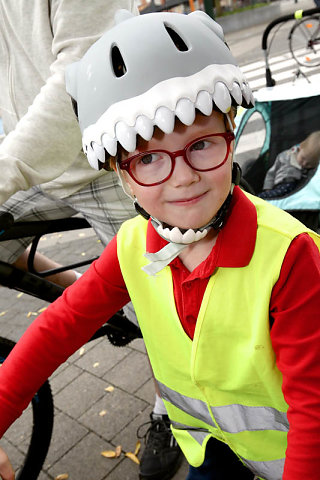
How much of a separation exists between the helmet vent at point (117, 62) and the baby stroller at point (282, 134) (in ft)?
6.22

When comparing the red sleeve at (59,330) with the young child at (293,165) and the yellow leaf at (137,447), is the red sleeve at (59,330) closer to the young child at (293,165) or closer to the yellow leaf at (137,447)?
the yellow leaf at (137,447)

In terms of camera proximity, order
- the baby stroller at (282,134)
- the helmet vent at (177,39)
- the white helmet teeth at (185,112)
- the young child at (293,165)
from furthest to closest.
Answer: the young child at (293,165) < the baby stroller at (282,134) < the helmet vent at (177,39) < the white helmet teeth at (185,112)

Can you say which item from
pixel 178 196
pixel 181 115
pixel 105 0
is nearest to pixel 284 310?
pixel 178 196

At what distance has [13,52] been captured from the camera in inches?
70.8

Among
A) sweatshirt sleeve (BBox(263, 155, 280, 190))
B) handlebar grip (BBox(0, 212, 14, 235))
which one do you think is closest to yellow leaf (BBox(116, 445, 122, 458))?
handlebar grip (BBox(0, 212, 14, 235))

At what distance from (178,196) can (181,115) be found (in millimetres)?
189

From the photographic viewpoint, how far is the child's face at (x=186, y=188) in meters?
1.03

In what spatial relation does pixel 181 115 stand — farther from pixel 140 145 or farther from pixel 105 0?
pixel 105 0

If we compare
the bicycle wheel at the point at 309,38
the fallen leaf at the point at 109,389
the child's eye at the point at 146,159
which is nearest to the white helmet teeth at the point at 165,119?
the child's eye at the point at 146,159

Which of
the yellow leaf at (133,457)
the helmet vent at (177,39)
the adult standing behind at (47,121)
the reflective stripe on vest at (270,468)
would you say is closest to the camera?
the helmet vent at (177,39)

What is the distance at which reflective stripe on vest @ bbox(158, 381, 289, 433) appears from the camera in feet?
4.21

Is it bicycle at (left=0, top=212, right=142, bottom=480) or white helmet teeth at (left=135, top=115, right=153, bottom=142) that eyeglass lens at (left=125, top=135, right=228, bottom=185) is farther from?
bicycle at (left=0, top=212, right=142, bottom=480)

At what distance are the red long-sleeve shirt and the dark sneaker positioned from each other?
3.90 ft

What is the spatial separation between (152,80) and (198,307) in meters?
0.59
